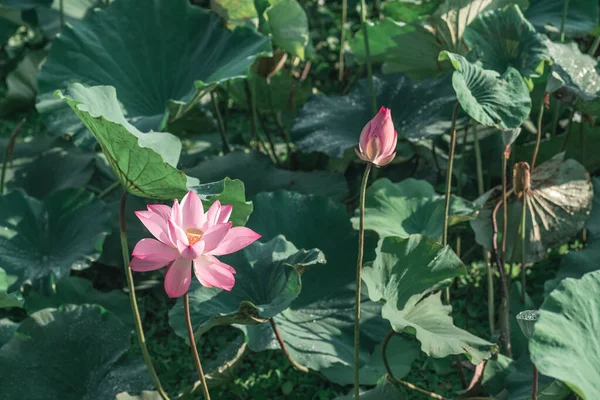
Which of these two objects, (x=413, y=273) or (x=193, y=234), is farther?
(x=413, y=273)

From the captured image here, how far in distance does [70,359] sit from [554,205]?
1.17 m

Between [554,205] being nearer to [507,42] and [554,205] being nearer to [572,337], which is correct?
[507,42]

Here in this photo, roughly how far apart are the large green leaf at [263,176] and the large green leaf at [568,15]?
0.73 m

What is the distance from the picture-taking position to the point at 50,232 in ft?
6.68

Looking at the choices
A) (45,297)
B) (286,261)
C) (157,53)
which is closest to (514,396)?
(286,261)

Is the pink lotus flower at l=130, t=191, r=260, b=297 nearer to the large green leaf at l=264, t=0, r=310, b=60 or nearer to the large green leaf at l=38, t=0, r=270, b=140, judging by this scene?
the large green leaf at l=38, t=0, r=270, b=140

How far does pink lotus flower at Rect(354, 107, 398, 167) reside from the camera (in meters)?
1.22

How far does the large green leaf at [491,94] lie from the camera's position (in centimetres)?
151

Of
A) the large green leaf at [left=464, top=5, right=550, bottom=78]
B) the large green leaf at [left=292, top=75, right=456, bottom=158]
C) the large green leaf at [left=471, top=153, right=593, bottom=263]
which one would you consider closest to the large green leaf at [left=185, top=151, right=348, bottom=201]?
the large green leaf at [left=292, top=75, right=456, bottom=158]

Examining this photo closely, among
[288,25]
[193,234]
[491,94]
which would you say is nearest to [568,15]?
[288,25]

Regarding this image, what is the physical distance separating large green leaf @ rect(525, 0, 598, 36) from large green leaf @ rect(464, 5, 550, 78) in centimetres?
51

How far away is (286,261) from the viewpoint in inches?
61.1

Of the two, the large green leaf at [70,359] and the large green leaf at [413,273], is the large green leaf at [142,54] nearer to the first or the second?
the large green leaf at [70,359]

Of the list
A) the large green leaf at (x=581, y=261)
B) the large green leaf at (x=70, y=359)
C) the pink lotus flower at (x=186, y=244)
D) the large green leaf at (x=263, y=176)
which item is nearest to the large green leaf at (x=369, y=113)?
the large green leaf at (x=263, y=176)
